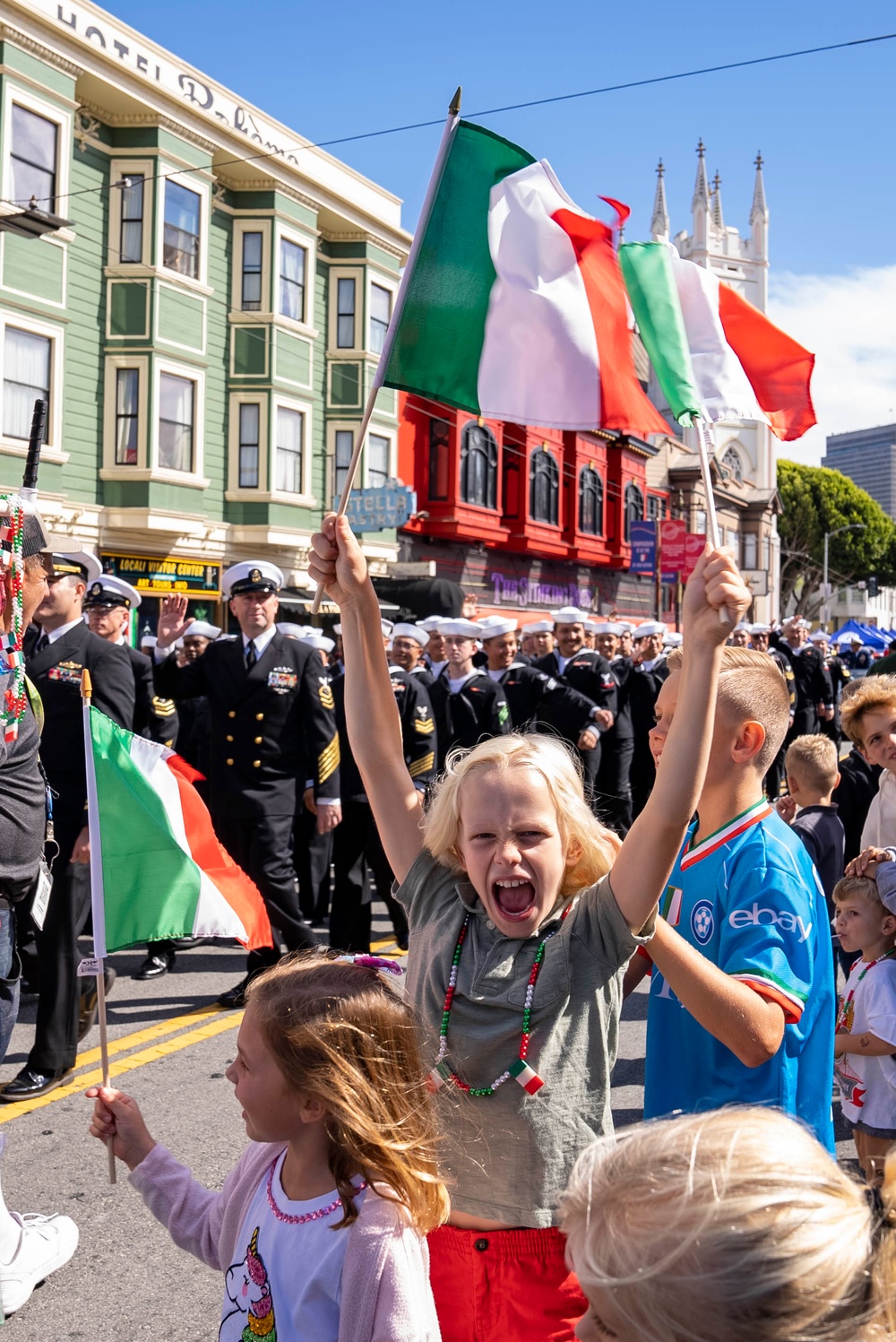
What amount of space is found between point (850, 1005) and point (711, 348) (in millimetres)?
2386

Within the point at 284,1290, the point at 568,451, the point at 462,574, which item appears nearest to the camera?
the point at 284,1290

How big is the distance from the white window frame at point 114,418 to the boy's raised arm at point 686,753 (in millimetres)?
21068

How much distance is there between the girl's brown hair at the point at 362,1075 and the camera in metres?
1.90

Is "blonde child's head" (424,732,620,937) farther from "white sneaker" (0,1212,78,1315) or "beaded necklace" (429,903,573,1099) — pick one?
"white sneaker" (0,1212,78,1315)

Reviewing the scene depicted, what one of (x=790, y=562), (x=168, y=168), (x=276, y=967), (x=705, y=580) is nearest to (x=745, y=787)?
(x=705, y=580)

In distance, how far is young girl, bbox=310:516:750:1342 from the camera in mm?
2068

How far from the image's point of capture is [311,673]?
23.7ft

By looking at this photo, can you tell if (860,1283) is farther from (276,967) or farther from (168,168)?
(168,168)

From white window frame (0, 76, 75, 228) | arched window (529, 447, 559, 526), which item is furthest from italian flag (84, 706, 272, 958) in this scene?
arched window (529, 447, 559, 526)

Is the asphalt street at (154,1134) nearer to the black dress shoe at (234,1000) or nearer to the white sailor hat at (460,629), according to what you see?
the black dress shoe at (234,1000)

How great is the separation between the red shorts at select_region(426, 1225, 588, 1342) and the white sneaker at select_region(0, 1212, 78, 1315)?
1.85m

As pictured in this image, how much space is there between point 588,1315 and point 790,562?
7978cm

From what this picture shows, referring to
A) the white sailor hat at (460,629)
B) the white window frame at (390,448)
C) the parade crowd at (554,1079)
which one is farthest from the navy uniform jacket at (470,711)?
the white window frame at (390,448)

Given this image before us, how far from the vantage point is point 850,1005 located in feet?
14.1
